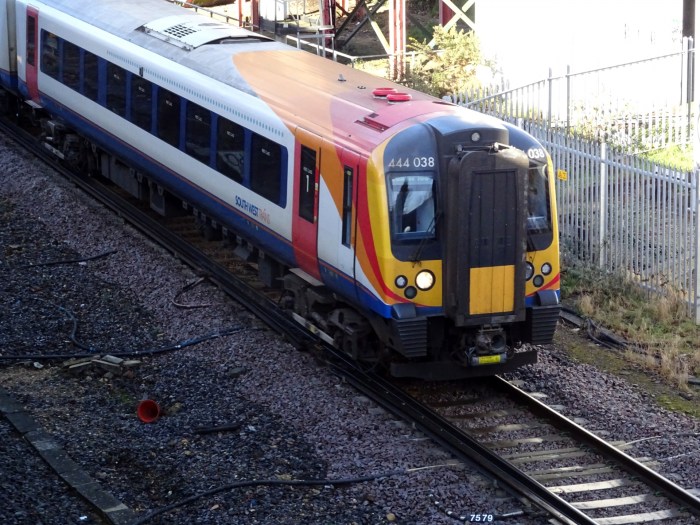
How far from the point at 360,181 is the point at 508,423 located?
251 cm

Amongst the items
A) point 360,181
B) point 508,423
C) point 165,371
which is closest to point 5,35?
point 165,371

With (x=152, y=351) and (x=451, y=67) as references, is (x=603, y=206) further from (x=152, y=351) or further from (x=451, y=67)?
(x=451, y=67)

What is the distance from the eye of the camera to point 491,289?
10.3 m

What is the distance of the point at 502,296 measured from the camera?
10344mm

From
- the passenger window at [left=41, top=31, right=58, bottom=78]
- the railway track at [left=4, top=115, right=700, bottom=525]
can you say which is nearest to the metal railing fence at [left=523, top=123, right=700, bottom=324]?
the railway track at [left=4, top=115, right=700, bottom=525]

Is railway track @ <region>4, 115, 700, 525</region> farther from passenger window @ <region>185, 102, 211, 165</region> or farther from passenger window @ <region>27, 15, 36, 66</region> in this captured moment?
passenger window @ <region>27, 15, 36, 66</region>

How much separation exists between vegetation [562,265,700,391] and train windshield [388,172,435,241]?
10.4 ft

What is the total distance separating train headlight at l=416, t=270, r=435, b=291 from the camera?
10.2 metres

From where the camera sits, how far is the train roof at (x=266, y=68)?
11078 millimetres

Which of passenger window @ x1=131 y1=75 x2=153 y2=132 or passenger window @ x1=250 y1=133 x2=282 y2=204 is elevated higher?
passenger window @ x1=131 y1=75 x2=153 y2=132

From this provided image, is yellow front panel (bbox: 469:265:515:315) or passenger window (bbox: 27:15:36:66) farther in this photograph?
passenger window (bbox: 27:15:36:66)

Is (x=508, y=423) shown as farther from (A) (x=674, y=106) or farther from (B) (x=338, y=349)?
(A) (x=674, y=106)

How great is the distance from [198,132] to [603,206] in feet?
16.0

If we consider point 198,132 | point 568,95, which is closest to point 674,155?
Answer: point 568,95
